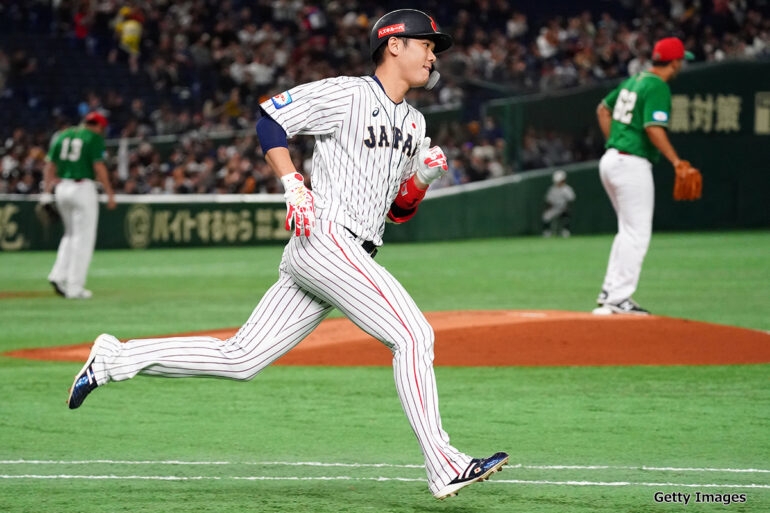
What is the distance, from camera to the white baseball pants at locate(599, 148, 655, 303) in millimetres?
11438

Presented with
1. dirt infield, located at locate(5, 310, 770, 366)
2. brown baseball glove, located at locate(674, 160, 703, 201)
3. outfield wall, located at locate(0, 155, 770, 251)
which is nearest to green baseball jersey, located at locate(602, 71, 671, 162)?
brown baseball glove, located at locate(674, 160, 703, 201)

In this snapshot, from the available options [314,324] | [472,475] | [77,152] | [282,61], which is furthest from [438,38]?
[282,61]

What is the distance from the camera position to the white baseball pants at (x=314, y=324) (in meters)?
5.11

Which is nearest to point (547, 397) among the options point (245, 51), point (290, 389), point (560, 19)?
point (290, 389)

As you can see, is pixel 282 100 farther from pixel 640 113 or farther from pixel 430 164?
pixel 640 113

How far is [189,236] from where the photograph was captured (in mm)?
27688

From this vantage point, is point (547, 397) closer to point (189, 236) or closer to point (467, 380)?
point (467, 380)

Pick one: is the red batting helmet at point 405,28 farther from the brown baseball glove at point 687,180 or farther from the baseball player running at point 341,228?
the brown baseball glove at point 687,180

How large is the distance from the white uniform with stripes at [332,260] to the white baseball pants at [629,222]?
6197 millimetres

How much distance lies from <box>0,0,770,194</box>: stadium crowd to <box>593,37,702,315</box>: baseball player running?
18.1 meters

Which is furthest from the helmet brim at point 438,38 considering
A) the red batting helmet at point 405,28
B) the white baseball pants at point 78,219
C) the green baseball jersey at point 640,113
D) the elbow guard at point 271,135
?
the white baseball pants at point 78,219

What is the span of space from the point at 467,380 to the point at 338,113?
4129mm

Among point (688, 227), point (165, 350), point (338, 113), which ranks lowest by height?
point (688, 227)

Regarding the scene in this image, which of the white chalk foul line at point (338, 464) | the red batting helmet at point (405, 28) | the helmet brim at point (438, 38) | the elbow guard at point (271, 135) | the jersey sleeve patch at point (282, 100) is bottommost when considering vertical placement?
the white chalk foul line at point (338, 464)
